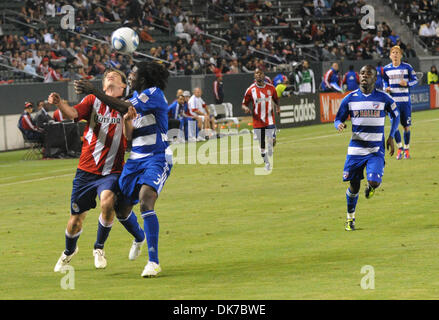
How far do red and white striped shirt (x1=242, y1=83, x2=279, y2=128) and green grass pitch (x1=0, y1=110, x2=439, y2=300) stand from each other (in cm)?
150

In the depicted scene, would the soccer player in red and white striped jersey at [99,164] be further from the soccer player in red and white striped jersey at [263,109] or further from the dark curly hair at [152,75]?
the soccer player in red and white striped jersey at [263,109]

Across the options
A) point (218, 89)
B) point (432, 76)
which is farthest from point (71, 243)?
point (432, 76)

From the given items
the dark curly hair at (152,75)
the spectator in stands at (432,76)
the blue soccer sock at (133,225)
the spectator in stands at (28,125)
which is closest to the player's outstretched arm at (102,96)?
the dark curly hair at (152,75)

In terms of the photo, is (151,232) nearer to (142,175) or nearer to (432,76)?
(142,175)

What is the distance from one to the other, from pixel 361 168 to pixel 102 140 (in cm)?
457

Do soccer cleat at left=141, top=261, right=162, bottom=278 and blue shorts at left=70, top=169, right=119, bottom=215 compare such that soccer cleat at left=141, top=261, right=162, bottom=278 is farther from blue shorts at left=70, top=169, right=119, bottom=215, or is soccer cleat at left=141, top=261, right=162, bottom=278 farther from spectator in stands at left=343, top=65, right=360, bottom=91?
spectator in stands at left=343, top=65, right=360, bottom=91

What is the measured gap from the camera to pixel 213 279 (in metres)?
10.0

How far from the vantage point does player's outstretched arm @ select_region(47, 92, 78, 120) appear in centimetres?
983

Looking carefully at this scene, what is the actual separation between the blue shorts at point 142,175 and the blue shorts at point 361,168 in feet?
13.1

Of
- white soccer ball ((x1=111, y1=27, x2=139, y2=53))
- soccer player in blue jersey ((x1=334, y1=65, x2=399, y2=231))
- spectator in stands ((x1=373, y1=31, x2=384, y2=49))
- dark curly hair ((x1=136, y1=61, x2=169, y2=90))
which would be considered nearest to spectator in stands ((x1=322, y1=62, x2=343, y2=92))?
spectator in stands ((x1=373, y1=31, x2=384, y2=49))

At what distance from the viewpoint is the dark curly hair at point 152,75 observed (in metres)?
10.6
